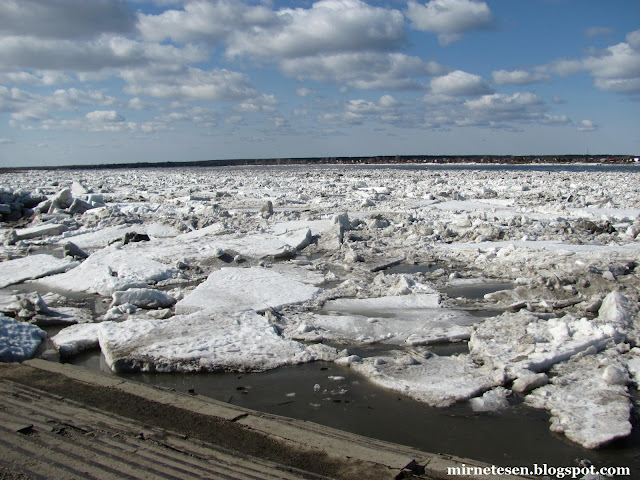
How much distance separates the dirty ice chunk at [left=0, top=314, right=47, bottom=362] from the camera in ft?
12.0

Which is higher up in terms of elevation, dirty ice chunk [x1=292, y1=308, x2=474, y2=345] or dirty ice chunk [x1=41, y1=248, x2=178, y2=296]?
dirty ice chunk [x1=41, y1=248, x2=178, y2=296]

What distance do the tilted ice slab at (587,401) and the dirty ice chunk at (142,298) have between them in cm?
373

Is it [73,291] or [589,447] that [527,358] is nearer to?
[589,447]

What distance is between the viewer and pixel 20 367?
3350 mm

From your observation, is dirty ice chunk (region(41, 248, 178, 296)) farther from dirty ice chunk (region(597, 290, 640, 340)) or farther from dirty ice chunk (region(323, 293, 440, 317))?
dirty ice chunk (region(597, 290, 640, 340))

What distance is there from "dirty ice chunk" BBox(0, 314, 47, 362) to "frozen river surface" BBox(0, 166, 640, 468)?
15 mm

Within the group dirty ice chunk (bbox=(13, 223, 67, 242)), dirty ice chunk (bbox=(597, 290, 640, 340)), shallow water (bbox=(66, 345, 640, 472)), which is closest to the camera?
shallow water (bbox=(66, 345, 640, 472))

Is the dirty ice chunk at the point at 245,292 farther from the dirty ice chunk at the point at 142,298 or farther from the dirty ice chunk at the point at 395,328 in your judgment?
the dirty ice chunk at the point at 395,328

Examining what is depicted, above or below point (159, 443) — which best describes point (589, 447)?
below

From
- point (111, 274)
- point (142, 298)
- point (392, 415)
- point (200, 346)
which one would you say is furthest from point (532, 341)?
point (111, 274)

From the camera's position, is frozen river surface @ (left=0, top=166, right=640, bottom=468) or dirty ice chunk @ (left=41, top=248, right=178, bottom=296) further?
dirty ice chunk @ (left=41, top=248, right=178, bottom=296)

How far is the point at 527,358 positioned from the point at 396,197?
1272cm

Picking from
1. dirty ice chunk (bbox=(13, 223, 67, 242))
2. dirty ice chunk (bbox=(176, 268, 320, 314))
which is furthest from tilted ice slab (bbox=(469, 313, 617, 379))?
dirty ice chunk (bbox=(13, 223, 67, 242))

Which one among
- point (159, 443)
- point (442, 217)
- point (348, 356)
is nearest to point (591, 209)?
point (442, 217)
